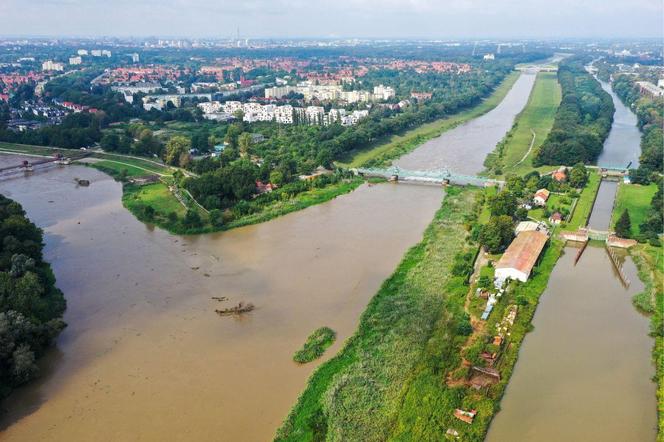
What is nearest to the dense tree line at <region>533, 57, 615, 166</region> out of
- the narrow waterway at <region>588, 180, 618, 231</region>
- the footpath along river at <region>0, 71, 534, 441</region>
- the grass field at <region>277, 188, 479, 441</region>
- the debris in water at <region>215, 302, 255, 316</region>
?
the narrow waterway at <region>588, 180, 618, 231</region>

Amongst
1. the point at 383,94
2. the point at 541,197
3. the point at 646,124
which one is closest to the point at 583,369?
the point at 541,197

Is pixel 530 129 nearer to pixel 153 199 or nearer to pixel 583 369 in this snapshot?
pixel 153 199

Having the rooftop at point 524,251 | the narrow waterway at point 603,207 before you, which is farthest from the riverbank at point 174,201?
the narrow waterway at point 603,207

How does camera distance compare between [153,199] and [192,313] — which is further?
[153,199]

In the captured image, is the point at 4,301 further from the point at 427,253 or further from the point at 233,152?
the point at 233,152

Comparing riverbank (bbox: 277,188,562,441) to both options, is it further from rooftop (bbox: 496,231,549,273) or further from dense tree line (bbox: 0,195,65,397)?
dense tree line (bbox: 0,195,65,397)

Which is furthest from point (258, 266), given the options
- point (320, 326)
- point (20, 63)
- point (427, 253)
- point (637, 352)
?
point (20, 63)
